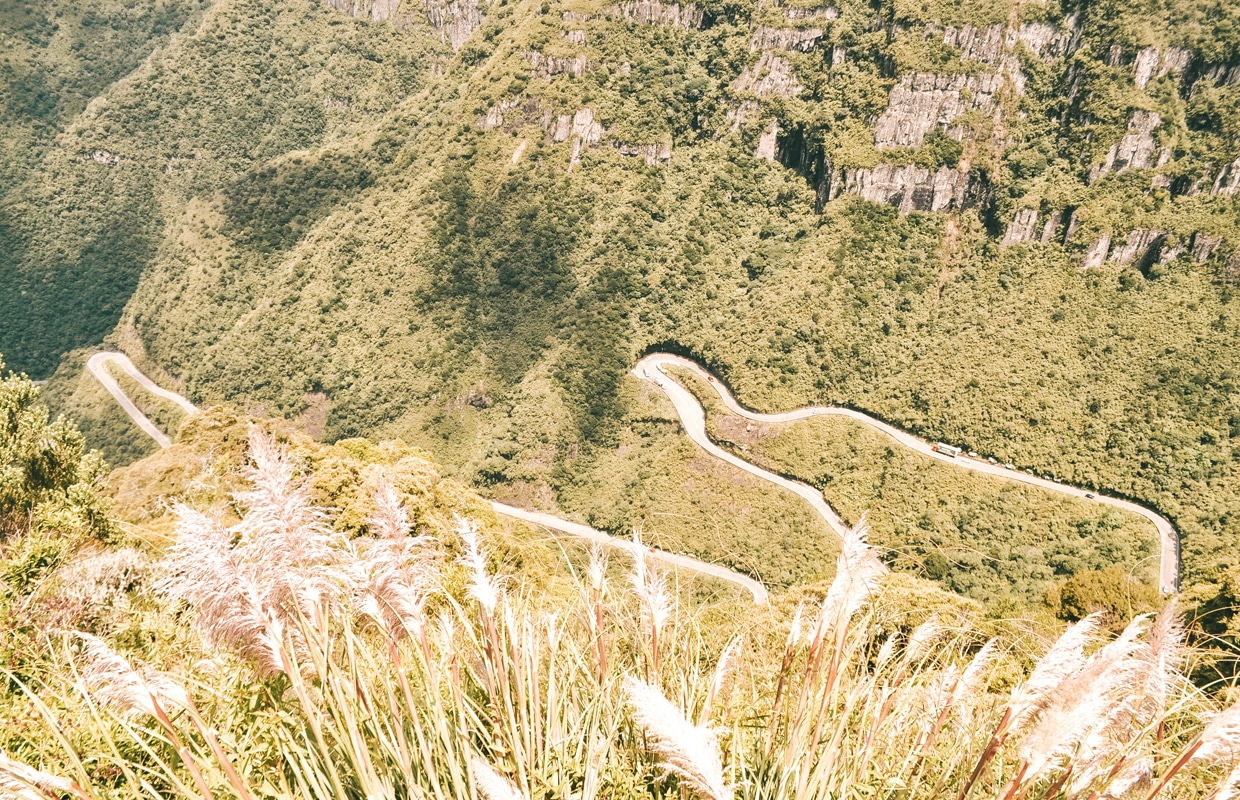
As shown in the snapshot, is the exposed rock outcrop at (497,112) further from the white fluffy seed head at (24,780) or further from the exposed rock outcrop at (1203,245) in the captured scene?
the white fluffy seed head at (24,780)

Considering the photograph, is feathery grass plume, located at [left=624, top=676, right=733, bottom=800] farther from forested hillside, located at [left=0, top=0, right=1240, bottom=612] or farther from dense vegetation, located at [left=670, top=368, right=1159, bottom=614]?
forested hillside, located at [left=0, top=0, right=1240, bottom=612]

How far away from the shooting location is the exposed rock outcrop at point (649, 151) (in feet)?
230

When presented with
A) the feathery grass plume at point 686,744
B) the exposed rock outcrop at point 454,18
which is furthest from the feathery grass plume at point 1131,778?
the exposed rock outcrop at point 454,18

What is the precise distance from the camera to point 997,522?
43844mm

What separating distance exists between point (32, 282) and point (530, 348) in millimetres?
68924

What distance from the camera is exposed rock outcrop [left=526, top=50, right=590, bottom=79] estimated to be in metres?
69.4

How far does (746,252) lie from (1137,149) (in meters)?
34.5

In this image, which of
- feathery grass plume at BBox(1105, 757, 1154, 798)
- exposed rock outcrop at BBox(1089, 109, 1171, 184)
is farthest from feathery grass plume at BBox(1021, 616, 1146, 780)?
exposed rock outcrop at BBox(1089, 109, 1171, 184)

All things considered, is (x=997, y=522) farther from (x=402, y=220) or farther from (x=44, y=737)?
(x=402, y=220)

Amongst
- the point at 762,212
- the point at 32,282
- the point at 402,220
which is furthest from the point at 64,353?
the point at 762,212

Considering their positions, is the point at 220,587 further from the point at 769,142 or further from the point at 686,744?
the point at 769,142

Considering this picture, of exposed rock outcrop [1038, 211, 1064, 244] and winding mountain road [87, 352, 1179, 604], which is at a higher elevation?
exposed rock outcrop [1038, 211, 1064, 244]

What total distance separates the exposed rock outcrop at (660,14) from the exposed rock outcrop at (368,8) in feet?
176

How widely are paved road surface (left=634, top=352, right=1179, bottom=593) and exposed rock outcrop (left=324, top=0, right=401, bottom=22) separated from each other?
86.3 meters
